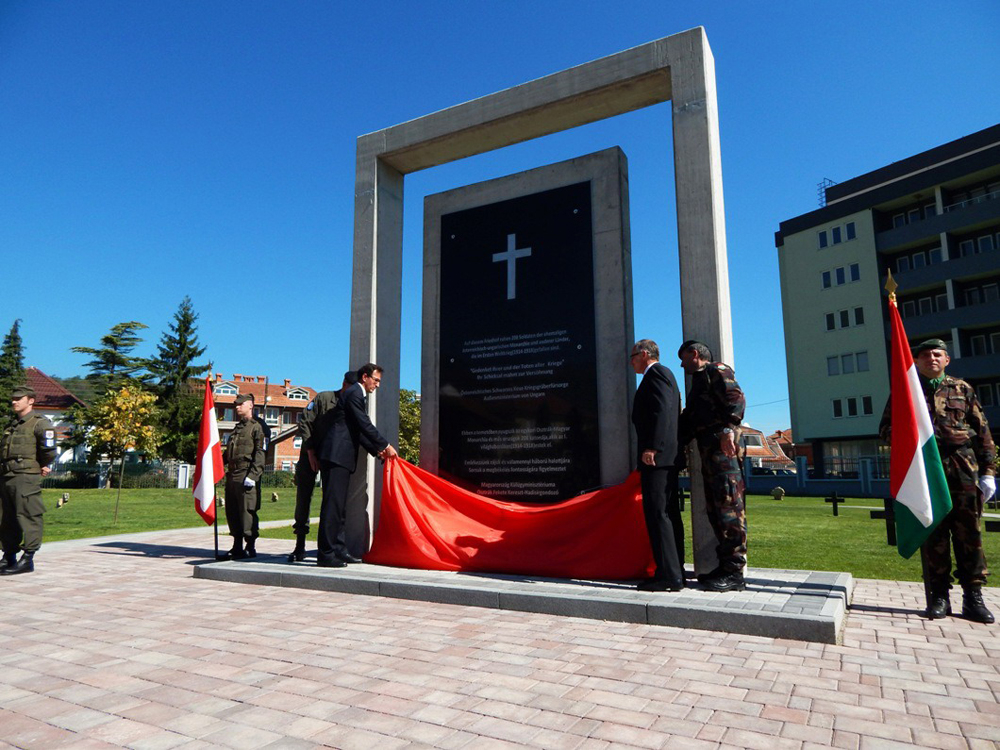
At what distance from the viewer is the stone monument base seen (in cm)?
410

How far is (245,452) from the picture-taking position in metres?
7.96

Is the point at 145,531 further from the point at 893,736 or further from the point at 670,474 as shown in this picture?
the point at 893,736

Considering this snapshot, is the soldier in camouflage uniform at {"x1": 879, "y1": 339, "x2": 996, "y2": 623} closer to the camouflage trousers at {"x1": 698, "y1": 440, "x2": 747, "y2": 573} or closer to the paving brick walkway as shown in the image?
the paving brick walkway

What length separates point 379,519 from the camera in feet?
22.9

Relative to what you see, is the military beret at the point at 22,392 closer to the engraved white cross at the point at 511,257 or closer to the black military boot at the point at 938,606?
the engraved white cross at the point at 511,257

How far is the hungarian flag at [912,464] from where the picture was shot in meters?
4.66

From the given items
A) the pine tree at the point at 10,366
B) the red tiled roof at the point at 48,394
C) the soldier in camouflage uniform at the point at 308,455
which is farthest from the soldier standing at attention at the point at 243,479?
the red tiled roof at the point at 48,394

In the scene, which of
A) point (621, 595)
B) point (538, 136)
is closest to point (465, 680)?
point (621, 595)

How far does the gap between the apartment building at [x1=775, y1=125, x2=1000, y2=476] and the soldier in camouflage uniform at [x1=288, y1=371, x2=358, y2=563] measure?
109 feet

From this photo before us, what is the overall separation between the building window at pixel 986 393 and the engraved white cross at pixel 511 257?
3769 cm

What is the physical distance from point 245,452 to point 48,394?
218 ft

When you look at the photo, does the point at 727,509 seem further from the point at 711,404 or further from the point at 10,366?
the point at 10,366

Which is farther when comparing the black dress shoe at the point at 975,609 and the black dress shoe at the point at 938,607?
the black dress shoe at the point at 938,607

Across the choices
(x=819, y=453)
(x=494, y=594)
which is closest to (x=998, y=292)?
(x=819, y=453)
